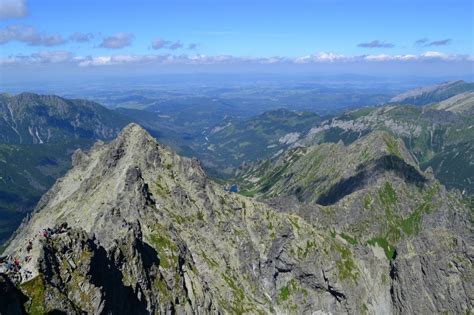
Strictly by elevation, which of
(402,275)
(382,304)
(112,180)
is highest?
(112,180)

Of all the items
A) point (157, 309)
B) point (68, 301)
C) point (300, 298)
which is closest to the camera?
point (68, 301)

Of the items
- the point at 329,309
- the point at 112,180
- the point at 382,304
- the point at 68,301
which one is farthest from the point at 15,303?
the point at 382,304

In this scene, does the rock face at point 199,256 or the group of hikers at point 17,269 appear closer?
Answer: the group of hikers at point 17,269

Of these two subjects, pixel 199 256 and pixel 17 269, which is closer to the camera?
pixel 17 269

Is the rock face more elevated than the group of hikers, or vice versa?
the group of hikers

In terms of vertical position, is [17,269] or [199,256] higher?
[17,269]

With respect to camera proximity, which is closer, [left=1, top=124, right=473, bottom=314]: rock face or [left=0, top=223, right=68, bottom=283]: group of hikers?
[left=0, top=223, right=68, bottom=283]: group of hikers

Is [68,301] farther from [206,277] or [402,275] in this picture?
[402,275]

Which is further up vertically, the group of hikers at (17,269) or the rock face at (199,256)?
the group of hikers at (17,269)
